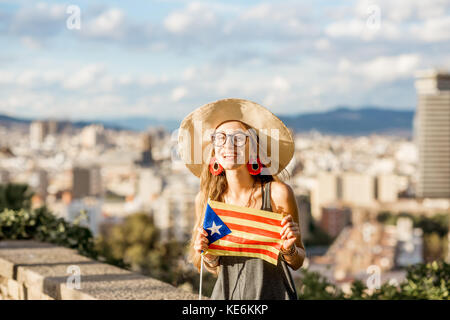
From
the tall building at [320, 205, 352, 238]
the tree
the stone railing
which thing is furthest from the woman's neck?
the tall building at [320, 205, 352, 238]

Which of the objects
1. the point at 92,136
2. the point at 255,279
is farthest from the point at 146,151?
the point at 255,279

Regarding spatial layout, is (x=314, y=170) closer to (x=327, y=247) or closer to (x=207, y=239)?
(x=327, y=247)

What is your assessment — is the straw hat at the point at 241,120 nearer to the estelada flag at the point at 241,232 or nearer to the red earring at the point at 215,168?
the red earring at the point at 215,168

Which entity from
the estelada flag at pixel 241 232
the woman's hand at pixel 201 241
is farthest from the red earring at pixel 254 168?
the woman's hand at pixel 201 241

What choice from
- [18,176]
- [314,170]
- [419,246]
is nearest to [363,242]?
[419,246]

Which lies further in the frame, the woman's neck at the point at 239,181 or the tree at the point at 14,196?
the tree at the point at 14,196

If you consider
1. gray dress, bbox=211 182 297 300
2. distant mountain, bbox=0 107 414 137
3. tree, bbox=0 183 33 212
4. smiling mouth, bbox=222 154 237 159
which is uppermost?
distant mountain, bbox=0 107 414 137

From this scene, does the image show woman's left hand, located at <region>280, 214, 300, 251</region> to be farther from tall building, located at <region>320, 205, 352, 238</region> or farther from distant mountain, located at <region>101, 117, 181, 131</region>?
tall building, located at <region>320, 205, 352, 238</region>
